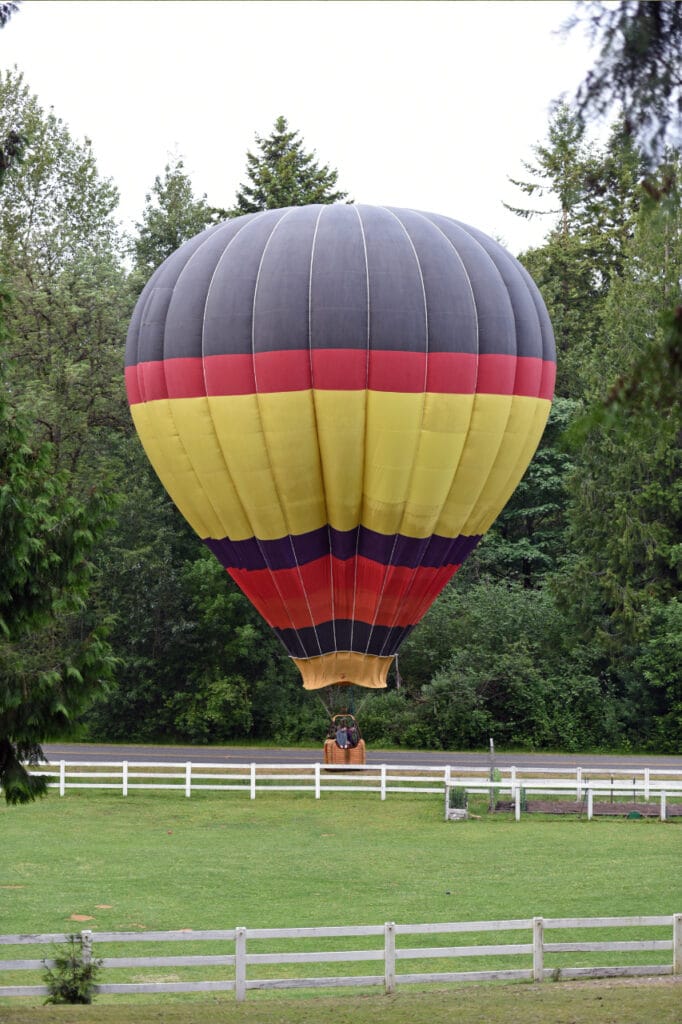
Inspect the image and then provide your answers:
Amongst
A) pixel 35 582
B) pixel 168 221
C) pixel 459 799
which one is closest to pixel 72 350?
pixel 168 221

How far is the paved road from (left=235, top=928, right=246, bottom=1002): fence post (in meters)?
21.9

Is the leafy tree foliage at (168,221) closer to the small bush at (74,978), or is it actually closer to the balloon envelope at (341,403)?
the balloon envelope at (341,403)

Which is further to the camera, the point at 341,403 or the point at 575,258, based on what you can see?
the point at 575,258

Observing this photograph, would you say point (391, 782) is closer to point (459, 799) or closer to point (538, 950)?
point (459, 799)

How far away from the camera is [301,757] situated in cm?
3988

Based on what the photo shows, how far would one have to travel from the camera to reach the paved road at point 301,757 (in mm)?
37875

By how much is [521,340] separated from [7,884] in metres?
14.9

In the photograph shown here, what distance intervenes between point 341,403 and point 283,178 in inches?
983

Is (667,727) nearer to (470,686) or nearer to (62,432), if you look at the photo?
(470,686)

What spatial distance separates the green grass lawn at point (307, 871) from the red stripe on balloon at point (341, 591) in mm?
3813

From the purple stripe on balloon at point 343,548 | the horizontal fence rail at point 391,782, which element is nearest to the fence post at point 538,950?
the horizontal fence rail at point 391,782

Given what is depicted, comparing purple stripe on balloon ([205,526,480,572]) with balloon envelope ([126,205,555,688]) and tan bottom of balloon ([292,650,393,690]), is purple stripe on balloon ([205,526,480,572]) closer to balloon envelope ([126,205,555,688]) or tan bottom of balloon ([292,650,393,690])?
balloon envelope ([126,205,555,688])

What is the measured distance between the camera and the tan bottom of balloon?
103ft

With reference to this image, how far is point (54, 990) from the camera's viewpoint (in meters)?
14.5
